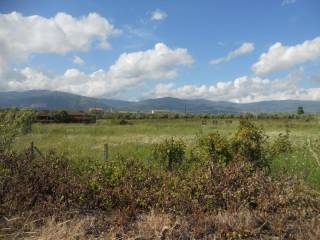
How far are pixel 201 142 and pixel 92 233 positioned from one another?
4970 millimetres

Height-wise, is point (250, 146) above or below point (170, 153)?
above

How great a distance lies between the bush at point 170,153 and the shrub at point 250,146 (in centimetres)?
155

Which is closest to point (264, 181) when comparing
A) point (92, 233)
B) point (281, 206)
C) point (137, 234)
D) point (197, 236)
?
point (281, 206)

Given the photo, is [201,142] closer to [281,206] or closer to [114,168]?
[114,168]

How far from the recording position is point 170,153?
10508 millimetres

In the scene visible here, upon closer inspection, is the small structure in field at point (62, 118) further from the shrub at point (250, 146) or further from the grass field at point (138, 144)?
the shrub at point (250, 146)

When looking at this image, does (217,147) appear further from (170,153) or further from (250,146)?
(170,153)

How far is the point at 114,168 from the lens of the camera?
24.6 feet

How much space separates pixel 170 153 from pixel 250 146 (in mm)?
2222

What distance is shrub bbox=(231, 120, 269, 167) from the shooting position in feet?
31.7

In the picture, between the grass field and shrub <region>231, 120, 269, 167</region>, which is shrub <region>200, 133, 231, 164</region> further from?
the grass field

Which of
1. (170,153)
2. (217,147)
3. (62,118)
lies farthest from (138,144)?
(62,118)

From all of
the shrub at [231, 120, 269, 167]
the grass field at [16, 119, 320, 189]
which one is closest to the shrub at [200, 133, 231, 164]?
the shrub at [231, 120, 269, 167]

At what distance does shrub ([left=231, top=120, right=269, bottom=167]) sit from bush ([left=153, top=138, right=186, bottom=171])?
1547mm
